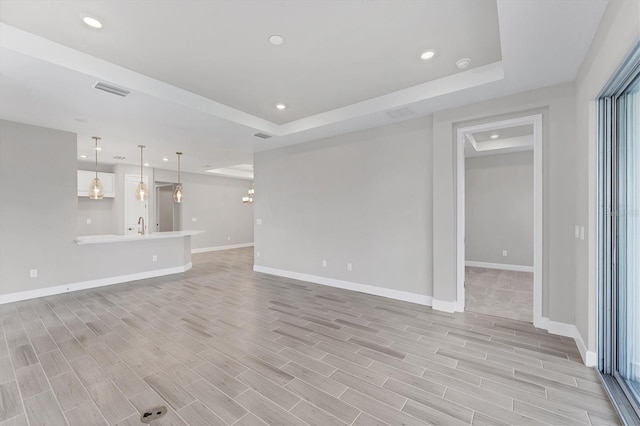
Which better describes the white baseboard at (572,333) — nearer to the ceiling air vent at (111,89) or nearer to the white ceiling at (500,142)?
the white ceiling at (500,142)

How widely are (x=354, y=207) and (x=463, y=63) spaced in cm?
259

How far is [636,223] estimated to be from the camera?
196cm

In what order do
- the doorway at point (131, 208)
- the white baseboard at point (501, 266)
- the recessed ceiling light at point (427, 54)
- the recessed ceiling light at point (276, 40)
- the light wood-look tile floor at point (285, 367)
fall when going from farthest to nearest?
the doorway at point (131, 208)
the white baseboard at point (501, 266)
the recessed ceiling light at point (427, 54)
the recessed ceiling light at point (276, 40)
the light wood-look tile floor at point (285, 367)

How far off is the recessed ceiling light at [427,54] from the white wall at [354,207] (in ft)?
3.99

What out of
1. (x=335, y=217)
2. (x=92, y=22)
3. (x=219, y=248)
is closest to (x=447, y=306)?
(x=335, y=217)

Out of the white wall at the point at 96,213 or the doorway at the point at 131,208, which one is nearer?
the white wall at the point at 96,213

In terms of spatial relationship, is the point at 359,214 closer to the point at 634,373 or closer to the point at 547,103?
the point at 547,103

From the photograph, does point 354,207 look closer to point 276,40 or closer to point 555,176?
point 555,176

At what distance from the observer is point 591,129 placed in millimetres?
2338

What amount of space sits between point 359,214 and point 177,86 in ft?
10.8

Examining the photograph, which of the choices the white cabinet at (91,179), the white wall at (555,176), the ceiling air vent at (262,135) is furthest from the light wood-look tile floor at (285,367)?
the white cabinet at (91,179)

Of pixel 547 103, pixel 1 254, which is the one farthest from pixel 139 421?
pixel 547 103

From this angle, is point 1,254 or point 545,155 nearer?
point 545,155

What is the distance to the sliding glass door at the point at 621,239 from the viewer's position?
1.93 meters
